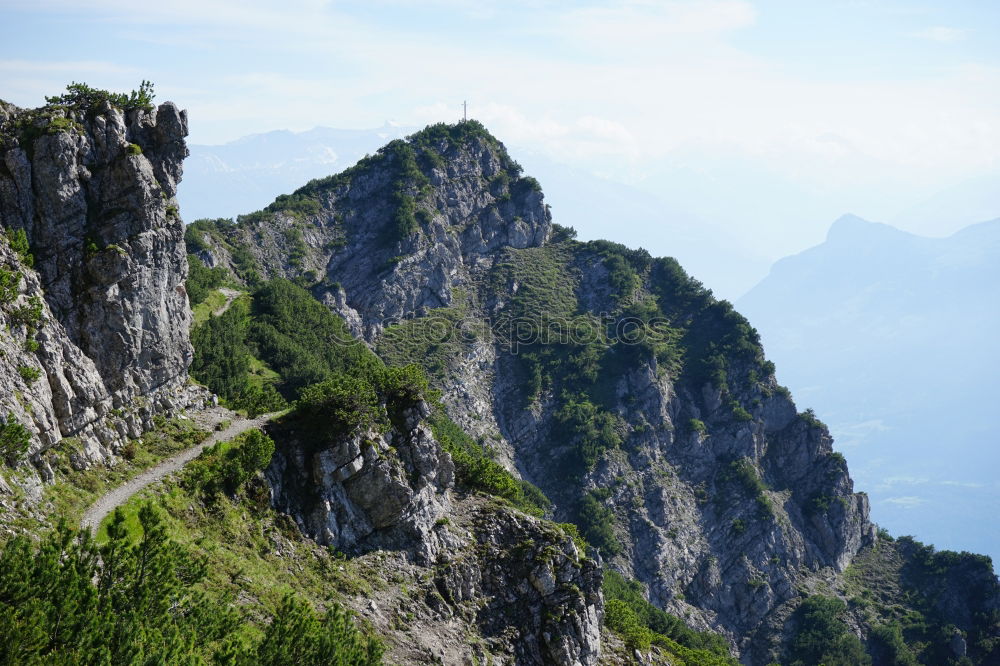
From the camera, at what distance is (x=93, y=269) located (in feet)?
177

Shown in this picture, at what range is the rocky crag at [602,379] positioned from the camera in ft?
438

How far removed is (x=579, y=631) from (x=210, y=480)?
33.6 meters

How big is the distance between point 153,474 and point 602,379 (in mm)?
112198

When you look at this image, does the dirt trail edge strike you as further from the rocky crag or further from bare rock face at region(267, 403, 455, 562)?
the rocky crag

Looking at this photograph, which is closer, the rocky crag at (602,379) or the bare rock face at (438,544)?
the bare rock face at (438,544)

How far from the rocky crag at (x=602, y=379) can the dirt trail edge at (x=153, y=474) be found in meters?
74.1

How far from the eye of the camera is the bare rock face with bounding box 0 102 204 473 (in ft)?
160

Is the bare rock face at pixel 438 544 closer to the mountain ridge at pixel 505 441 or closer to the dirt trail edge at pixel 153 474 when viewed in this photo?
the mountain ridge at pixel 505 441

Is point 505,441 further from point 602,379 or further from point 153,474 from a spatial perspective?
point 153,474

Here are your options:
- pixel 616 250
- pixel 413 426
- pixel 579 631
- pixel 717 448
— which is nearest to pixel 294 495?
pixel 413 426

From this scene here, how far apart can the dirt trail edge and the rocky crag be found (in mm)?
74107

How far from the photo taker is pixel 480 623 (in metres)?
60.6

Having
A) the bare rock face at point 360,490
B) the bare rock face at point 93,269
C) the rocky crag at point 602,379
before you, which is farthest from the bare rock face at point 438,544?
the rocky crag at point 602,379

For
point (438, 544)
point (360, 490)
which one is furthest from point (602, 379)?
point (360, 490)
